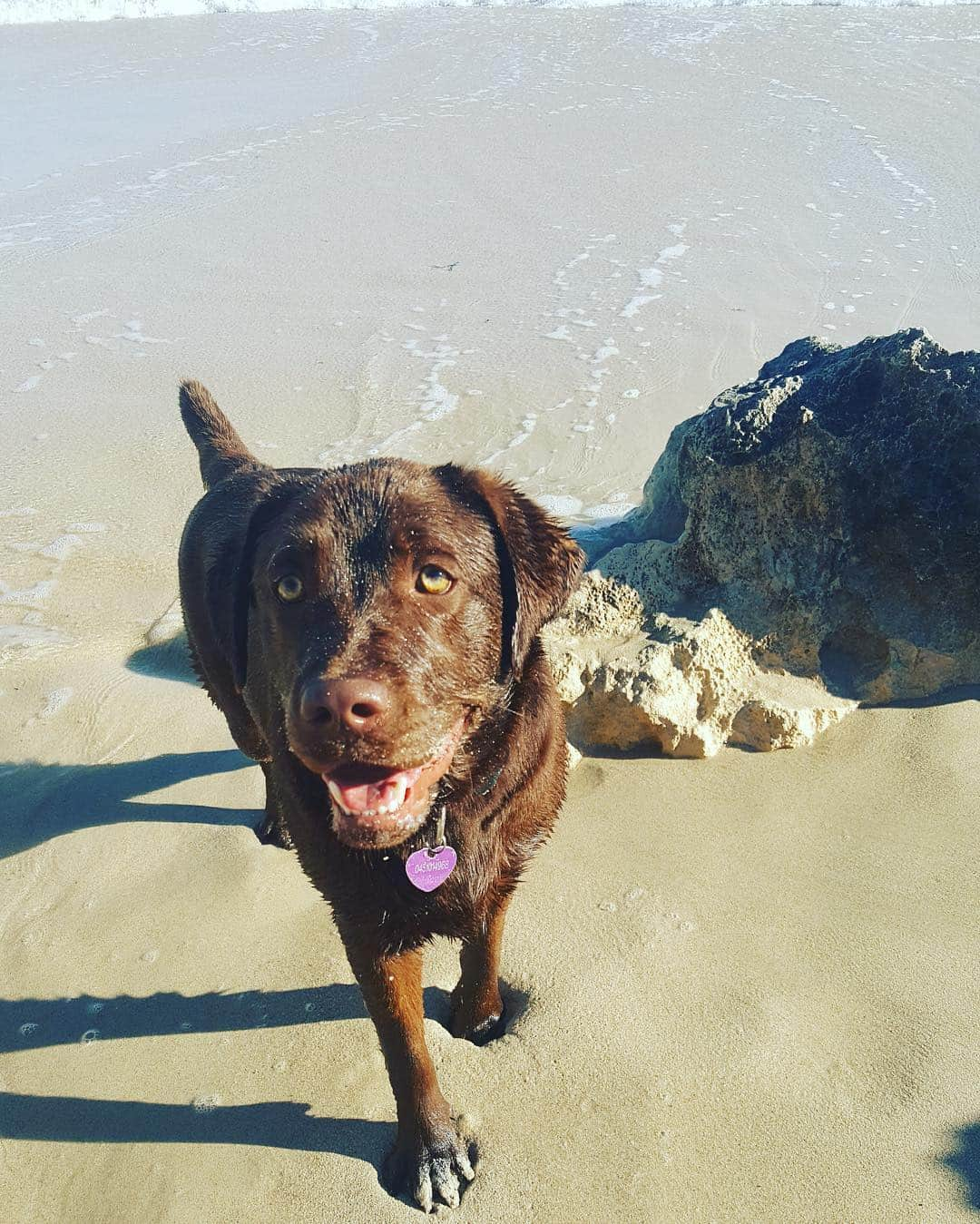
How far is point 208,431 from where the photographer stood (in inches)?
161

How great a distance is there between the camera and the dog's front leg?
8.14 feet

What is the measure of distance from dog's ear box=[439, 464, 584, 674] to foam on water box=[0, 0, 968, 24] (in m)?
23.7

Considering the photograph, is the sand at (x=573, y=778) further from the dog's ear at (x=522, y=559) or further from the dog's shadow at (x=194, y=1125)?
the dog's ear at (x=522, y=559)

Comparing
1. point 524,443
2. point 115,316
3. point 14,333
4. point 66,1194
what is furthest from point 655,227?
point 66,1194

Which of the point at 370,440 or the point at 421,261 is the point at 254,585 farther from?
the point at 421,261

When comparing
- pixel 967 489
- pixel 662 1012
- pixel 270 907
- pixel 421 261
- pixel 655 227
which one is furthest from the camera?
pixel 655 227

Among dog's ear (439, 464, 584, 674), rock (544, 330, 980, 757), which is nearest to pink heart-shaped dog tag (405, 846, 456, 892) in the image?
dog's ear (439, 464, 584, 674)

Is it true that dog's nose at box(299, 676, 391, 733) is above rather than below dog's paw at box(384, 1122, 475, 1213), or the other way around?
above

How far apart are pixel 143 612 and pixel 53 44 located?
20087mm

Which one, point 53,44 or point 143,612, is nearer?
point 143,612

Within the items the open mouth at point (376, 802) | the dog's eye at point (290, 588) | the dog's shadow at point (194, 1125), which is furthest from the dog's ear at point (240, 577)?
the dog's shadow at point (194, 1125)

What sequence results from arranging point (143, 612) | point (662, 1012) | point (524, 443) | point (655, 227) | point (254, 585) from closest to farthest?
point (254, 585) < point (662, 1012) < point (143, 612) < point (524, 443) < point (655, 227)

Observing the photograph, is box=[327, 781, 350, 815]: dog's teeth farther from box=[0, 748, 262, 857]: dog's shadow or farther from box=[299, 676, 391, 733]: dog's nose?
box=[0, 748, 262, 857]: dog's shadow

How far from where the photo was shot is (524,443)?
679cm
